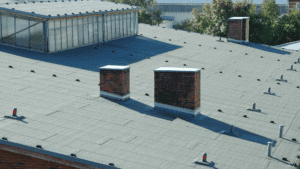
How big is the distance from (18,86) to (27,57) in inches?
340

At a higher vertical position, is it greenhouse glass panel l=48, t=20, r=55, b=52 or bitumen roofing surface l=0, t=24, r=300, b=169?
greenhouse glass panel l=48, t=20, r=55, b=52

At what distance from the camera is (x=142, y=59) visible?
3381 cm

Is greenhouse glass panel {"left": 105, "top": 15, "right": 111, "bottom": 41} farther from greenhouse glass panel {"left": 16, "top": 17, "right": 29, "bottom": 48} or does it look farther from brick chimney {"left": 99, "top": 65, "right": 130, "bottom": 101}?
brick chimney {"left": 99, "top": 65, "right": 130, "bottom": 101}

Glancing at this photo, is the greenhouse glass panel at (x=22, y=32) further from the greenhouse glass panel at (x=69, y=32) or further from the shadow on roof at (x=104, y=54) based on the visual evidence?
the greenhouse glass panel at (x=69, y=32)

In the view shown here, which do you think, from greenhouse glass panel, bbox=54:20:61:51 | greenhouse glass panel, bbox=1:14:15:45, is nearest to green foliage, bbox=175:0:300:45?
greenhouse glass panel, bbox=54:20:61:51

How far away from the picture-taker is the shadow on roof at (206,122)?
736 inches

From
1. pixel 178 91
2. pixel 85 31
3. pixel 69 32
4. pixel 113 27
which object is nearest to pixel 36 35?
pixel 69 32

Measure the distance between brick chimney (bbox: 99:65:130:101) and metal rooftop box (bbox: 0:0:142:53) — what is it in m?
13.1

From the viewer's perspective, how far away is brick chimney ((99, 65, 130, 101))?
22.3m

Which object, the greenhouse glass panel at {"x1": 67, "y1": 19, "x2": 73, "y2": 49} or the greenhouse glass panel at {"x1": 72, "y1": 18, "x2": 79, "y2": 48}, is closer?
the greenhouse glass panel at {"x1": 67, "y1": 19, "x2": 73, "y2": 49}

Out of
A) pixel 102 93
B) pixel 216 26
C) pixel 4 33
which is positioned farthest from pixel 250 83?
pixel 216 26

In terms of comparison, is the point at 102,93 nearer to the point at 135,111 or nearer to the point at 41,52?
the point at 135,111

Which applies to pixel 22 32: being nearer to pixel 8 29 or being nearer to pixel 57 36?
pixel 8 29

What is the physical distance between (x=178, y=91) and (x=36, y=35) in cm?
1824
